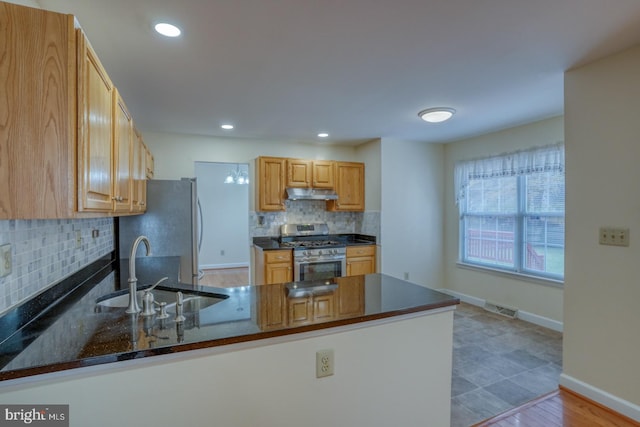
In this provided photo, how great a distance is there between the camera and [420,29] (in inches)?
70.8

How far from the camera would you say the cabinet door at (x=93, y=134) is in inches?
44.2

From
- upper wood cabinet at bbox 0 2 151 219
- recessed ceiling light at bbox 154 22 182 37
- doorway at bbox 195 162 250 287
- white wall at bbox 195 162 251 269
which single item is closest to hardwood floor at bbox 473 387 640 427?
upper wood cabinet at bbox 0 2 151 219

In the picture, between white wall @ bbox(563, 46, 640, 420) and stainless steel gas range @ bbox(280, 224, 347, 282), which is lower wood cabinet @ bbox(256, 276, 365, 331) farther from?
stainless steel gas range @ bbox(280, 224, 347, 282)

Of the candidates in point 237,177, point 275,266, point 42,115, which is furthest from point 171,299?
point 237,177

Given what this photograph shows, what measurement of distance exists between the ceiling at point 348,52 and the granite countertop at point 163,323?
1.46m

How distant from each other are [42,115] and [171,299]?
113cm

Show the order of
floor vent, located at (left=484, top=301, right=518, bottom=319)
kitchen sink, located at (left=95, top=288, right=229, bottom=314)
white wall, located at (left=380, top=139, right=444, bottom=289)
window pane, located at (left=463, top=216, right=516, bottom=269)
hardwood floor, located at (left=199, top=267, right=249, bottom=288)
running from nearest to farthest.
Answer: kitchen sink, located at (left=95, top=288, right=229, bottom=314) < floor vent, located at (left=484, top=301, right=518, bottom=319) < window pane, located at (left=463, top=216, right=516, bottom=269) < white wall, located at (left=380, top=139, right=444, bottom=289) < hardwood floor, located at (left=199, top=267, right=249, bottom=288)

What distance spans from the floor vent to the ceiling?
2369 mm

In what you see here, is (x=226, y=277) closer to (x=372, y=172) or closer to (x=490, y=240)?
(x=372, y=172)

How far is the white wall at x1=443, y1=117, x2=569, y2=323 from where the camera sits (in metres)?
3.61

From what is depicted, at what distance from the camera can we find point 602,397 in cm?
218

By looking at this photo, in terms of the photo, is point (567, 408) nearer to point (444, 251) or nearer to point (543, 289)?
point (543, 289)

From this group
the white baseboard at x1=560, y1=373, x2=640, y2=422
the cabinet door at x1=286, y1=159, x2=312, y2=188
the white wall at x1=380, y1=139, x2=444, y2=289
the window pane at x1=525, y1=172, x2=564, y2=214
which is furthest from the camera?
the white wall at x1=380, y1=139, x2=444, y2=289

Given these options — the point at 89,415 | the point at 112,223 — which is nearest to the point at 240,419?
the point at 89,415
